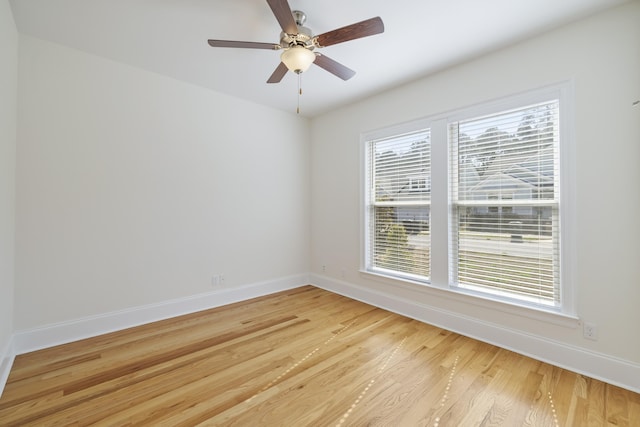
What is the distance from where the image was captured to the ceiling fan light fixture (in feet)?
6.55

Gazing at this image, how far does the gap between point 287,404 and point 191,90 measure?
133 inches

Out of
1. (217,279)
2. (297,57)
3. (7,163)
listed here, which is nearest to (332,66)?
(297,57)

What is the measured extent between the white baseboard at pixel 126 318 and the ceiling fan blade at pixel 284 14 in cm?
300

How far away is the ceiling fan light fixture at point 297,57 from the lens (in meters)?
2.00

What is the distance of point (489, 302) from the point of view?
8.34 ft

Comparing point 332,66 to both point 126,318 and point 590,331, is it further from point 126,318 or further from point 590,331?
point 126,318

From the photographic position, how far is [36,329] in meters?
2.39

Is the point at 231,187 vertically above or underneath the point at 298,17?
underneath

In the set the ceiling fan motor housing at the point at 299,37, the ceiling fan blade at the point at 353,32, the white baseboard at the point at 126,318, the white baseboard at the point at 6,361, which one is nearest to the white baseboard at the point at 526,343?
the white baseboard at the point at 126,318

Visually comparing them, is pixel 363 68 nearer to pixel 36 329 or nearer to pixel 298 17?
pixel 298 17

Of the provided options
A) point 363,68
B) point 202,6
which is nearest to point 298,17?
point 202,6

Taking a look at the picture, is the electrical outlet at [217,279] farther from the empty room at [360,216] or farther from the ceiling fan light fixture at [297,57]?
the ceiling fan light fixture at [297,57]

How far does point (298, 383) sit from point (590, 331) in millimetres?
2241

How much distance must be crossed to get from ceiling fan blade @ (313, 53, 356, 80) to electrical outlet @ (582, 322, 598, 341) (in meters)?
2.74
